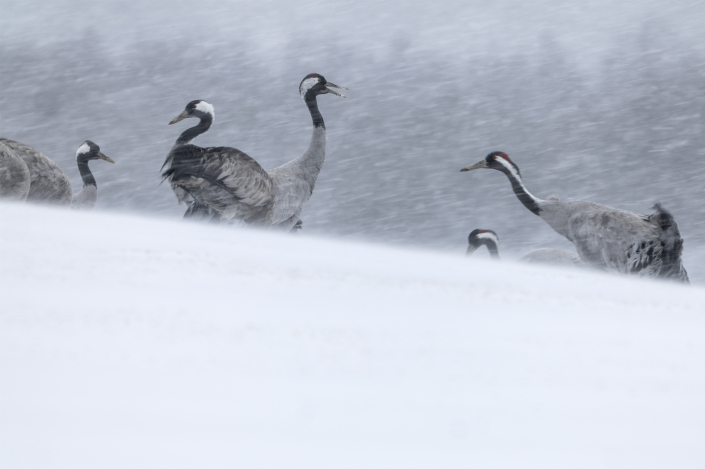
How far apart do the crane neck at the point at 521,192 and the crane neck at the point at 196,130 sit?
1.65m

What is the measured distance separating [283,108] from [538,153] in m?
1.64

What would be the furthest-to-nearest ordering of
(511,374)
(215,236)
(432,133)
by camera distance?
(432,133) → (215,236) → (511,374)

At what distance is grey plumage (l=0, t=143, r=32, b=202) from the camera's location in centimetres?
340

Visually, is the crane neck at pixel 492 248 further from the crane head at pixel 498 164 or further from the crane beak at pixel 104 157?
the crane beak at pixel 104 157

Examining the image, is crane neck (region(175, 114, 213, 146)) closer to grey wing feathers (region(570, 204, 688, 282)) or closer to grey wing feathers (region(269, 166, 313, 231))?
grey wing feathers (region(269, 166, 313, 231))

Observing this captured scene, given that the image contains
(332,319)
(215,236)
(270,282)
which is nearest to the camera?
(332,319)

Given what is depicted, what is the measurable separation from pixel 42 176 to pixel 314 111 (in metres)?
1.51

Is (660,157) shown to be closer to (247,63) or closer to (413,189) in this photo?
(413,189)

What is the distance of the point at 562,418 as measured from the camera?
3.67 feet

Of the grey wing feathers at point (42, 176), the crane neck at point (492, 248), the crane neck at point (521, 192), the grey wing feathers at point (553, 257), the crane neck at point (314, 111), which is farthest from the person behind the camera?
the crane neck at point (492, 248)

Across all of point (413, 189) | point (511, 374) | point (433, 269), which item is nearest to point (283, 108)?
point (413, 189)

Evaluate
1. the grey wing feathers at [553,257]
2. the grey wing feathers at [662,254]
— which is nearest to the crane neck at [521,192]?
the grey wing feathers at [553,257]

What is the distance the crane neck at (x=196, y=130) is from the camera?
398 centimetres

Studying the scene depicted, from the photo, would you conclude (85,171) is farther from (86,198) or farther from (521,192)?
(521,192)
